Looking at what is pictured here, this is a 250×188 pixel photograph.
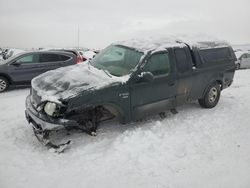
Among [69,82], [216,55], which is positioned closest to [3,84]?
[69,82]

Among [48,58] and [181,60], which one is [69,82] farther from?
[48,58]

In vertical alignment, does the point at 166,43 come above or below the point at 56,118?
above

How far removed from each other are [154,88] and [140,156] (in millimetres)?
1610

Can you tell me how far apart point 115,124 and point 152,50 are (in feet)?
6.02

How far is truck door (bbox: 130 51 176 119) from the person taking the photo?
17.8 feet

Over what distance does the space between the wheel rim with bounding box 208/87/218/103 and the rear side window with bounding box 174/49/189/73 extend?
128cm

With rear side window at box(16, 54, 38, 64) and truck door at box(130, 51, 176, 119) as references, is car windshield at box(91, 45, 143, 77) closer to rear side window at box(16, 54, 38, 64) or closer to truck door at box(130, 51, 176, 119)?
truck door at box(130, 51, 176, 119)

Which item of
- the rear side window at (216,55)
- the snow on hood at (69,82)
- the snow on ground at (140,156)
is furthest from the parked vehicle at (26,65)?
the rear side window at (216,55)

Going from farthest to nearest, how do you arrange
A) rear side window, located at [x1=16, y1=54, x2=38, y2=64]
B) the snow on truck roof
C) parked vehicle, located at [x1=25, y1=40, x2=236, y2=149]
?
rear side window, located at [x1=16, y1=54, x2=38, y2=64]
the snow on truck roof
parked vehicle, located at [x1=25, y1=40, x2=236, y2=149]

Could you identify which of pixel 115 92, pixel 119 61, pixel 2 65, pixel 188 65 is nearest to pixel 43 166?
pixel 115 92

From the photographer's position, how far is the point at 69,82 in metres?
5.02

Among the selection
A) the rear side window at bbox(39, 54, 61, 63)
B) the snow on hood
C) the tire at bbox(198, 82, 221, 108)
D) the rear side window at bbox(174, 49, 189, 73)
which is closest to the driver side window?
the rear side window at bbox(174, 49, 189, 73)

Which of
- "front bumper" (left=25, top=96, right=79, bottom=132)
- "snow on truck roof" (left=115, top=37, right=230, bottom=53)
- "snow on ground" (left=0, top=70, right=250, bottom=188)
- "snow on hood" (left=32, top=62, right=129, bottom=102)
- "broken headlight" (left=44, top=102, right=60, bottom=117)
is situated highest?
"snow on truck roof" (left=115, top=37, right=230, bottom=53)

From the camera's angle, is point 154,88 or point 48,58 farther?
point 48,58
